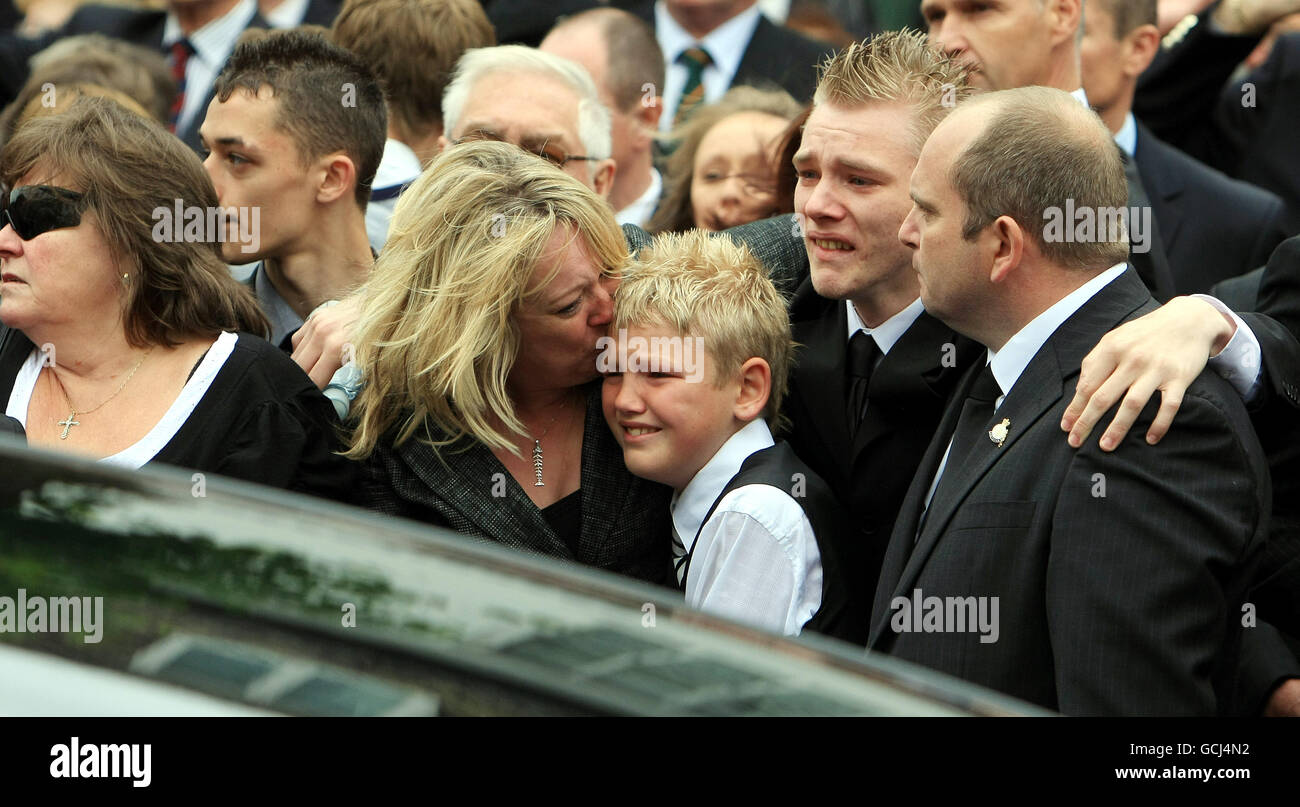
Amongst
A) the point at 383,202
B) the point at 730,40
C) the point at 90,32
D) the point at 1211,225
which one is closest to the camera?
the point at 383,202

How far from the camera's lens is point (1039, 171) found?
2986 millimetres

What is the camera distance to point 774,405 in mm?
3607

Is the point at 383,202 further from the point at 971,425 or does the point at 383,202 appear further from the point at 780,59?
the point at 780,59

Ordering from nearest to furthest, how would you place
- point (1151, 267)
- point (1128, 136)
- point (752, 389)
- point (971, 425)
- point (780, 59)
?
point (971, 425) < point (752, 389) < point (1151, 267) < point (1128, 136) < point (780, 59)

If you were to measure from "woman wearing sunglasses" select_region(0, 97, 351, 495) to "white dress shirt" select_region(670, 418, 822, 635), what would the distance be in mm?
899

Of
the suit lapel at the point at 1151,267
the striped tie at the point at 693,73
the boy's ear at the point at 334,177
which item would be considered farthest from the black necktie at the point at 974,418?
the striped tie at the point at 693,73

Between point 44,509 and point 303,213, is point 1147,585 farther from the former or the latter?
point 303,213

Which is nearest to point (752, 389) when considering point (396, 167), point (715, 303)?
point (715, 303)

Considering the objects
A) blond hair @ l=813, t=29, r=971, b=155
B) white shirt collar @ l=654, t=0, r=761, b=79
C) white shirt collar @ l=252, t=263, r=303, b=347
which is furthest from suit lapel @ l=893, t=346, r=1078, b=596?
white shirt collar @ l=654, t=0, r=761, b=79

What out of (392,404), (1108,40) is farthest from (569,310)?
(1108,40)

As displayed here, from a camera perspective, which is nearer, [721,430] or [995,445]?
[995,445]

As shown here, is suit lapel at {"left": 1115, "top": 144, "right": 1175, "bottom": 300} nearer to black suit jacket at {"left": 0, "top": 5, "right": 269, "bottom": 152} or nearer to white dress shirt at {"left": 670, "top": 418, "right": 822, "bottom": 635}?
white dress shirt at {"left": 670, "top": 418, "right": 822, "bottom": 635}

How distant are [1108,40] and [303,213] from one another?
312 centimetres

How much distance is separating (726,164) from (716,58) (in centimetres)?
182
